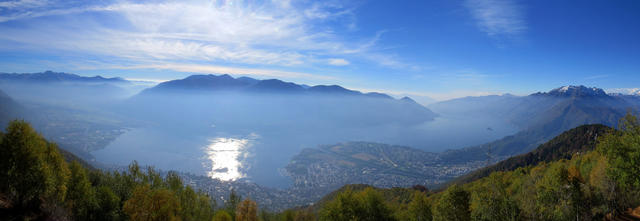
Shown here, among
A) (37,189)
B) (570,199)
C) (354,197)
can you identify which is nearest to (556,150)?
(570,199)

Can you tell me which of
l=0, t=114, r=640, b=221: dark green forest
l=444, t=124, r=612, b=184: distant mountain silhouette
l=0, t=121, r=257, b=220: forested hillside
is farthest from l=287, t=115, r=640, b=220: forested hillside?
l=444, t=124, r=612, b=184: distant mountain silhouette

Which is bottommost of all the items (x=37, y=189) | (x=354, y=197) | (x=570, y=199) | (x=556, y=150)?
(x=556, y=150)

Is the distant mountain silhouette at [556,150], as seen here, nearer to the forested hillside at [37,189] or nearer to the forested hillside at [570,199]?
the forested hillside at [570,199]

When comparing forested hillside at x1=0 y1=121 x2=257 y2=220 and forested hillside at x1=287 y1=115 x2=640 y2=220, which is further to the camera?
forested hillside at x1=287 y1=115 x2=640 y2=220

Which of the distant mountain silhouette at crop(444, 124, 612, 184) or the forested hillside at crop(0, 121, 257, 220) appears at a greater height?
the forested hillside at crop(0, 121, 257, 220)

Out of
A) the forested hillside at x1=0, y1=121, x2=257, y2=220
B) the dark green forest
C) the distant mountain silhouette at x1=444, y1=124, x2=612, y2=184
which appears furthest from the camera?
the distant mountain silhouette at x1=444, y1=124, x2=612, y2=184

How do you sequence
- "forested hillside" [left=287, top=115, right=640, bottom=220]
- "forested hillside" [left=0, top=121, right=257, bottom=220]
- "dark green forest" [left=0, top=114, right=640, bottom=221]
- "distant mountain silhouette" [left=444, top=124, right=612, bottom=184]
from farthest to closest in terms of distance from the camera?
"distant mountain silhouette" [left=444, top=124, right=612, bottom=184]
"forested hillside" [left=287, top=115, right=640, bottom=220]
"dark green forest" [left=0, top=114, right=640, bottom=221]
"forested hillside" [left=0, top=121, right=257, bottom=220]

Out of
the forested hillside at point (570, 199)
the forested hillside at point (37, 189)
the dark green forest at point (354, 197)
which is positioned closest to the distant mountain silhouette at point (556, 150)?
the forested hillside at point (570, 199)

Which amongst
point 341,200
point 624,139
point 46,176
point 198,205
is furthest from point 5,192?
point 624,139

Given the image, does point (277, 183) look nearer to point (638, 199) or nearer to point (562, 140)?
point (562, 140)

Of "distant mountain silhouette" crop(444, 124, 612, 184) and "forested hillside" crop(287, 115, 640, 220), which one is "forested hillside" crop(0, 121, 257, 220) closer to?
"forested hillside" crop(287, 115, 640, 220)

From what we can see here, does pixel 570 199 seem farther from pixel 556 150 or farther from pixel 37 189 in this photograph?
pixel 556 150

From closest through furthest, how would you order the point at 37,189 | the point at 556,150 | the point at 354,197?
the point at 37,189
the point at 354,197
the point at 556,150
